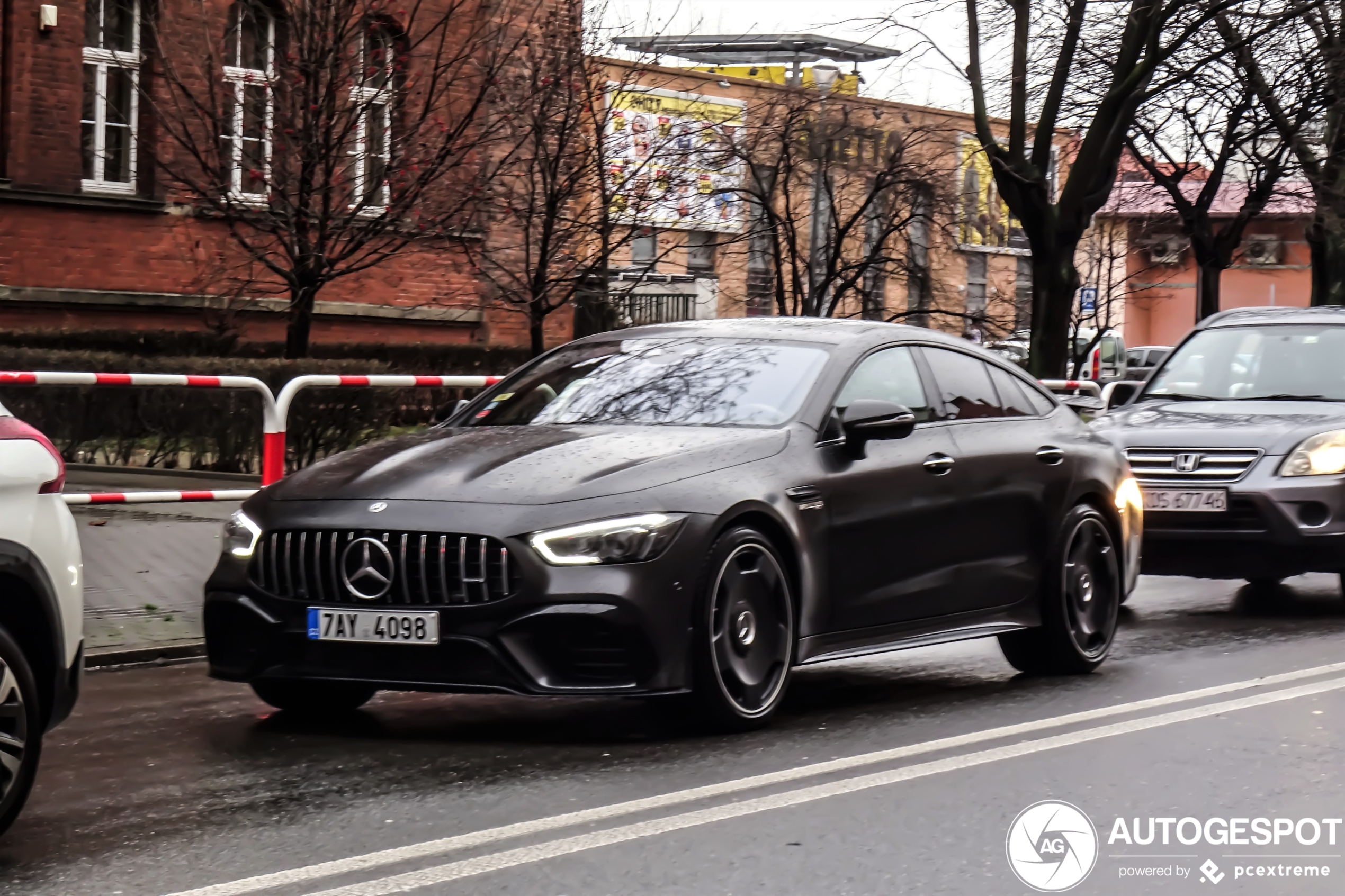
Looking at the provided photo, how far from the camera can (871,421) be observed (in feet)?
25.1

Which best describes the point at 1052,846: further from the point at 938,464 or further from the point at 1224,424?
the point at 1224,424

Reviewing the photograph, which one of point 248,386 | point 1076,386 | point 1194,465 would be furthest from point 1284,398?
point 248,386

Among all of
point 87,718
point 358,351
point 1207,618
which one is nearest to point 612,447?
point 87,718

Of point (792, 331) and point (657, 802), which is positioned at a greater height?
point (792, 331)

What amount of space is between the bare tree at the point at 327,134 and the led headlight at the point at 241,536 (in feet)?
29.4

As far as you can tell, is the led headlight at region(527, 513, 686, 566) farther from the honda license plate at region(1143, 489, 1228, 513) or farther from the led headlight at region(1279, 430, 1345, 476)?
the led headlight at region(1279, 430, 1345, 476)

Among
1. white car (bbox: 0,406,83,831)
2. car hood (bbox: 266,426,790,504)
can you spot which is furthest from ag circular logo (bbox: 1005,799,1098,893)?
white car (bbox: 0,406,83,831)

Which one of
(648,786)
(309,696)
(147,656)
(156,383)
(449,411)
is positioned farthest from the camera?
(156,383)

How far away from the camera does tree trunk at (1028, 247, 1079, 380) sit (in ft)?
72.3

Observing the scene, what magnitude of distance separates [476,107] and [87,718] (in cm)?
1017

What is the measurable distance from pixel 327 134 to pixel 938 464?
8893 millimetres

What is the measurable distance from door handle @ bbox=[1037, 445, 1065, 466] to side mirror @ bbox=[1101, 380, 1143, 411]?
4.89 m

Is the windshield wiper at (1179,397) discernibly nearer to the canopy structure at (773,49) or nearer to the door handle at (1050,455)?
the door handle at (1050,455)

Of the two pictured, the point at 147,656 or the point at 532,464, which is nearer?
the point at 532,464
